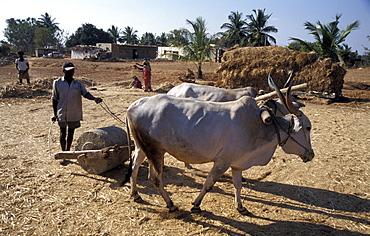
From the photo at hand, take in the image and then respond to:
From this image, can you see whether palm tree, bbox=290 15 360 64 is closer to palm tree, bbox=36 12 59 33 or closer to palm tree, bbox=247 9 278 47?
palm tree, bbox=247 9 278 47

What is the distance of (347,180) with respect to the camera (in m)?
5.37

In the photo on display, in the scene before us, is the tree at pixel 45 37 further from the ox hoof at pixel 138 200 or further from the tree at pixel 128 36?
the ox hoof at pixel 138 200

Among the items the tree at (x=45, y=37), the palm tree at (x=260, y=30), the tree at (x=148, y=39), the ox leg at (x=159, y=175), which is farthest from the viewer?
the tree at (x=148, y=39)

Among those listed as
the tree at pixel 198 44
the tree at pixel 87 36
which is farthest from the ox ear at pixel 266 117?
the tree at pixel 87 36

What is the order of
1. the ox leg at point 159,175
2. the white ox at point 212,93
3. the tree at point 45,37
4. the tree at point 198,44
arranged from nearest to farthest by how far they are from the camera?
1. the ox leg at point 159,175
2. the white ox at point 212,93
3. the tree at point 198,44
4. the tree at point 45,37

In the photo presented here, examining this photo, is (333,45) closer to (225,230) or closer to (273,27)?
(225,230)

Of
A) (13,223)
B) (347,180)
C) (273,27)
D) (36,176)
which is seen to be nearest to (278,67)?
(347,180)

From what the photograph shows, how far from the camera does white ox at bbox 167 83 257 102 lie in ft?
19.5

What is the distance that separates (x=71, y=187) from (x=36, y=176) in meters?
0.85

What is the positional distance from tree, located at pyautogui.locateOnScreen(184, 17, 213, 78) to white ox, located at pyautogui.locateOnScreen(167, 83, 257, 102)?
49.1 ft

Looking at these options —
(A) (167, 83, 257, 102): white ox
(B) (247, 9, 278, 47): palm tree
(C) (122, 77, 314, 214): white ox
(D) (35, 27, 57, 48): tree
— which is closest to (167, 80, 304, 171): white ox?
(A) (167, 83, 257, 102): white ox

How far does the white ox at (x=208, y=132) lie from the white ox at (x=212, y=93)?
68.7 inches

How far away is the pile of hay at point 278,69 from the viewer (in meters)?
12.9

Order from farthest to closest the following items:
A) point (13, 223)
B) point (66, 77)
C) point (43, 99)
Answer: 1. point (43, 99)
2. point (66, 77)
3. point (13, 223)
